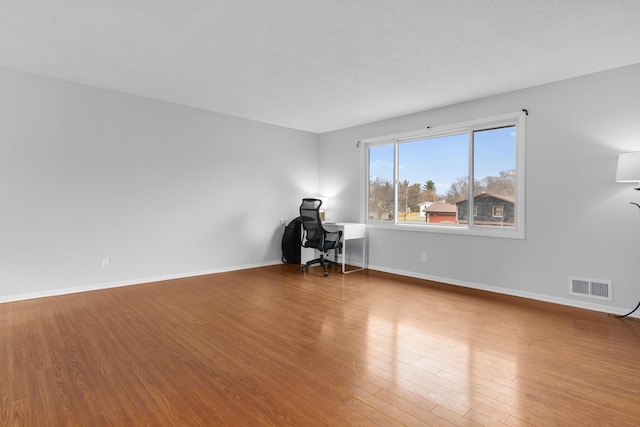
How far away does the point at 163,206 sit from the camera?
4.74 m

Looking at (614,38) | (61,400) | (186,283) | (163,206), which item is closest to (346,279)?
(186,283)

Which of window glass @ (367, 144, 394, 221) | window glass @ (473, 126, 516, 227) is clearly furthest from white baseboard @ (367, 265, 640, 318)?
window glass @ (367, 144, 394, 221)

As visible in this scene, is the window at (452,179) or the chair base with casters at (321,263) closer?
the window at (452,179)

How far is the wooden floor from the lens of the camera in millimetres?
1752

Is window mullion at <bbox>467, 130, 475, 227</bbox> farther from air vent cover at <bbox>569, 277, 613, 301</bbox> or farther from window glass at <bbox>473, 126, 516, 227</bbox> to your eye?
air vent cover at <bbox>569, 277, 613, 301</bbox>

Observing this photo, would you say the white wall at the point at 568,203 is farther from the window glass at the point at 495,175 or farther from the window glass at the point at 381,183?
the window glass at the point at 381,183

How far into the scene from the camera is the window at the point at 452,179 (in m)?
4.20

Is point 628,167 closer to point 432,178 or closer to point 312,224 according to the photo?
point 432,178

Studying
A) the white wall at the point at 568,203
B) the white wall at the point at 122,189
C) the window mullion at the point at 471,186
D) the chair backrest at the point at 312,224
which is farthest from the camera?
the chair backrest at the point at 312,224

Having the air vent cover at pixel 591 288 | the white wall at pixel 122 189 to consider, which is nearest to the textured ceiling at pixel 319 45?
the white wall at pixel 122 189

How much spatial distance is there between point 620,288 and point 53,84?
6755mm

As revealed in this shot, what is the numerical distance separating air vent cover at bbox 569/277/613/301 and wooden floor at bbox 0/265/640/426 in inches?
8.5

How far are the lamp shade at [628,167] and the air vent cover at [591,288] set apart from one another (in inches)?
44.5

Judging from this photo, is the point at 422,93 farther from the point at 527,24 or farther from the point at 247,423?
the point at 247,423
